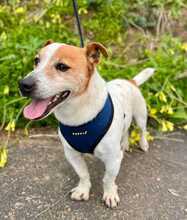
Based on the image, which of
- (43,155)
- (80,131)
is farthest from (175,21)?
(80,131)

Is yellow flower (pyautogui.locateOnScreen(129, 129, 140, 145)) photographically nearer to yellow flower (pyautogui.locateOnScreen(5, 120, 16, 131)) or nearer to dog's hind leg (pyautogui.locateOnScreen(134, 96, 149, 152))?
dog's hind leg (pyautogui.locateOnScreen(134, 96, 149, 152))

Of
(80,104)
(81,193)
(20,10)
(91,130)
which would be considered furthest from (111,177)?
(20,10)

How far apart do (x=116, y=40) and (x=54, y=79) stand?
2641 millimetres

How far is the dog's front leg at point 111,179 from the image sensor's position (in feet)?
10.8

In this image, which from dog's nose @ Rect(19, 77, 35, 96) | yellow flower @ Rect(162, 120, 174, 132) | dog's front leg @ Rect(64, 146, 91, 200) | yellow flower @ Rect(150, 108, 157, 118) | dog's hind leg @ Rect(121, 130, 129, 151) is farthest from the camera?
yellow flower @ Rect(150, 108, 157, 118)

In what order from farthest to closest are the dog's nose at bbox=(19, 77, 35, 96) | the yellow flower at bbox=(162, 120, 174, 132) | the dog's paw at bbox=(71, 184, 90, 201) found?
the yellow flower at bbox=(162, 120, 174, 132) < the dog's paw at bbox=(71, 184, 90, 201) < the dog's nose at bbox=(19, 77, 35, 96)

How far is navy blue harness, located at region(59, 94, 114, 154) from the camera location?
310 centimetres

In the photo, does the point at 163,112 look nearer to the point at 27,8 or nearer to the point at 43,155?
the point at 43,155

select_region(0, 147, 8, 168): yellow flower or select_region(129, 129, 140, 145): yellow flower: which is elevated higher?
select_region(0, 147, 8, 168): yellow flower

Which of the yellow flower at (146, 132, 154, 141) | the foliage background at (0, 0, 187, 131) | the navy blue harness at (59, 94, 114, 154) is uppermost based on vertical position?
the navy blue harness at (59, 94, 114, 154)

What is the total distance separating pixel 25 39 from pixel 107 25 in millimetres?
1075

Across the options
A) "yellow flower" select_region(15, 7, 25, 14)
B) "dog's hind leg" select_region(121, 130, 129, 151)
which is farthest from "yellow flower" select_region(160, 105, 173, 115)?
"yellow flower" select_region(15, 7, 25, 14)

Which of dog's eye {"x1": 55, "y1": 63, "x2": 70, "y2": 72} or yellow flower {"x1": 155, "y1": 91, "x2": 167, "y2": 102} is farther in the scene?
yellow flower {"x1": 155, "y1": 91, "x2": 167, "y2": 102}

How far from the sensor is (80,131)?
312 cm
